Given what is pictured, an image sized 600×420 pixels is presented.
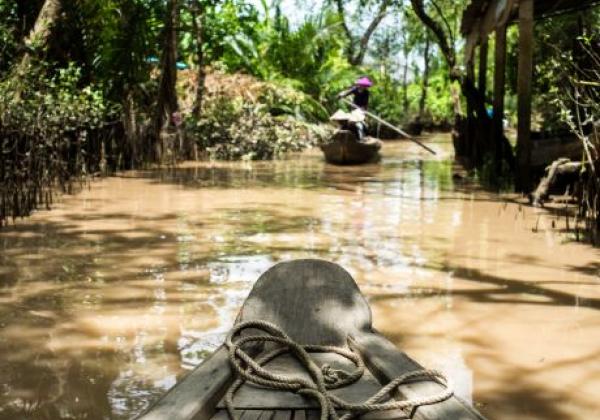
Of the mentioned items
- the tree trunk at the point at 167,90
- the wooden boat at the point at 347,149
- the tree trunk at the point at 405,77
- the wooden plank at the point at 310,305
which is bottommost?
the wooden plank at the point at 310,305

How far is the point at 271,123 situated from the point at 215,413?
1666cm

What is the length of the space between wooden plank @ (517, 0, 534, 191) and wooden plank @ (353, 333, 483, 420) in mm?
7517

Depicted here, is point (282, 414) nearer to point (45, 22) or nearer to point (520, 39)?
point (520, 39)

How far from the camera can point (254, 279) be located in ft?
18.9

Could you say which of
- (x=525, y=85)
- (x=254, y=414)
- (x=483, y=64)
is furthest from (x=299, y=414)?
(x=483, y=64)

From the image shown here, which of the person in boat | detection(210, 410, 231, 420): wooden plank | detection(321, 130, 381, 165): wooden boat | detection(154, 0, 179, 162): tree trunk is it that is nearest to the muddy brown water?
detection(210, 410, 231, 420): wooden plank

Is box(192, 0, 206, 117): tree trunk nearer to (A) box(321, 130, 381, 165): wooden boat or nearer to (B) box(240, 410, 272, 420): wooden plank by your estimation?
(A) box(321, 130, 381, 165): wooden boat

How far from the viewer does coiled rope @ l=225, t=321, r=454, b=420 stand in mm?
2393

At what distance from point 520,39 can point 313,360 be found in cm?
804

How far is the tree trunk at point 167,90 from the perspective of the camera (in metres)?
15.0

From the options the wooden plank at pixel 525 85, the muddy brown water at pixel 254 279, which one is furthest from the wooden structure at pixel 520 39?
the muddy brown water at pixel 254 279

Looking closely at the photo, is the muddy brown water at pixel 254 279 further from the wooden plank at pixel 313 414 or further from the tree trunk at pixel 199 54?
the tree trunk at pixel 199 54

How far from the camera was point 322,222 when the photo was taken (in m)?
8.48

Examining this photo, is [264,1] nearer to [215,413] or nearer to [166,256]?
[166,256]
